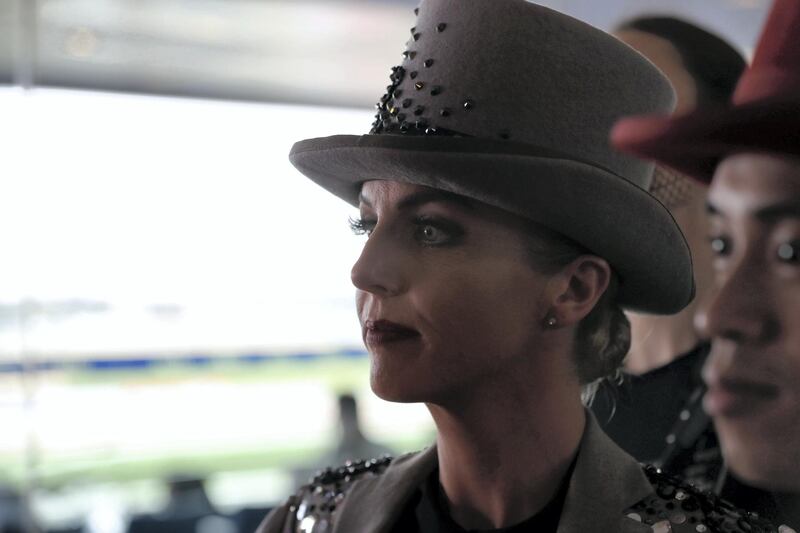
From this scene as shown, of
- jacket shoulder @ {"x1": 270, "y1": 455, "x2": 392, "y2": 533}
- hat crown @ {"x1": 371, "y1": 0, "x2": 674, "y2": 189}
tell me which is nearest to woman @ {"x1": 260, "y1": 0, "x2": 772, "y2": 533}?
hat crown @ {"x1": 371, "y1": 0, "x2": 674, "y2": 189}

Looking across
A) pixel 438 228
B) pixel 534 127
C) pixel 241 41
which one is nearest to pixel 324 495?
pixel 438 228

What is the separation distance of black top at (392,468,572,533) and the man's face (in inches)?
7.1

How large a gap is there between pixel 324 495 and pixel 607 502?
1.17ft

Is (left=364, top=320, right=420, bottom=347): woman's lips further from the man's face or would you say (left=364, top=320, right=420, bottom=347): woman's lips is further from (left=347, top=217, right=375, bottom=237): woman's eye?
the man's face

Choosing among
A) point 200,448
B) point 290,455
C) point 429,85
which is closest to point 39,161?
point 200,448

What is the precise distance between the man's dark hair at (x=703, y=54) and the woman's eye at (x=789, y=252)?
0.21m

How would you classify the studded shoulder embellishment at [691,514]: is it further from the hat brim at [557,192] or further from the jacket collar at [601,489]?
the hat brim at [557,192]

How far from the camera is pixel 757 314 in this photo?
0.91 m

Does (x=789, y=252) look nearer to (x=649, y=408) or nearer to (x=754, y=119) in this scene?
(x=754, y=119)

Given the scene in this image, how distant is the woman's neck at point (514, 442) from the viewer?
0.99 m

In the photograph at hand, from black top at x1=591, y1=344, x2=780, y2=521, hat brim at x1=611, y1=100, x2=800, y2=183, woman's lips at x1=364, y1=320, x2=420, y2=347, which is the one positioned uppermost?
hat brim at x1=611, y1=100, x2=800, y2=183

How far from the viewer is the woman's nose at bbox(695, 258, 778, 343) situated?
2.97 feet

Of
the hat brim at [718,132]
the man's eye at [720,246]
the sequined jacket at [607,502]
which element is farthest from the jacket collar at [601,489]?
the hat brim at [718,132]

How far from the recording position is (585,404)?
1.04 metres
